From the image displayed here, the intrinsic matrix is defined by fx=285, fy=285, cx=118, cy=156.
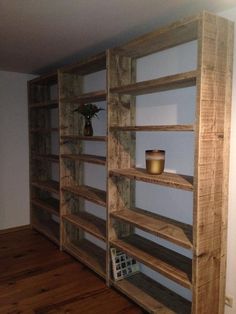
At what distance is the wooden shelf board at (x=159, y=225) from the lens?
76.8 inches

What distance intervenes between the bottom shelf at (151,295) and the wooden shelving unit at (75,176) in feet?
1.54

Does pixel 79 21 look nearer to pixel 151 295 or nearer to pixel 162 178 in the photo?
pixel 162 178

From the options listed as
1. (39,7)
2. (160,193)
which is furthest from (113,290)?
(39,7)

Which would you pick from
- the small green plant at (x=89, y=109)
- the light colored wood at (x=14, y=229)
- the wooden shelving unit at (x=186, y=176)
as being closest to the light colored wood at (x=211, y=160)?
the wooden shelving unit at (x=186, y=176)

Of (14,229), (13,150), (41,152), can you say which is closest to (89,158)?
(41,152)

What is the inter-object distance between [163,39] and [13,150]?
2754mm

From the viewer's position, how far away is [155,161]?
86.4 inches

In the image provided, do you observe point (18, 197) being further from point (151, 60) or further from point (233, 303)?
point (233, 303)

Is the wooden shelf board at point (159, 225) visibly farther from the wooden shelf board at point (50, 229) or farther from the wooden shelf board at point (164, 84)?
the wooden shelf board at point (50, 229)

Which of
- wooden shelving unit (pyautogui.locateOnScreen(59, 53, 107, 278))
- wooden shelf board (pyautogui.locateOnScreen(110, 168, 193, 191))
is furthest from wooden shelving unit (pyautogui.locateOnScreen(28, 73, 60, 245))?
wooden shelf board (pyautogui.locateOnScreen(110, 168, 193, 191))

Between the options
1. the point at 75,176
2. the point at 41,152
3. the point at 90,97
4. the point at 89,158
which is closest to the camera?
the point at 90,97

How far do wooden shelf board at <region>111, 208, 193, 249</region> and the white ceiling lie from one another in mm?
1543

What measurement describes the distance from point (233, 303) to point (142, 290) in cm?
77

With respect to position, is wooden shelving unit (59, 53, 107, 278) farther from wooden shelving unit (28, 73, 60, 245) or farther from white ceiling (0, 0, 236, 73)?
wooden shelving unit (28, 73, 60, 245)
